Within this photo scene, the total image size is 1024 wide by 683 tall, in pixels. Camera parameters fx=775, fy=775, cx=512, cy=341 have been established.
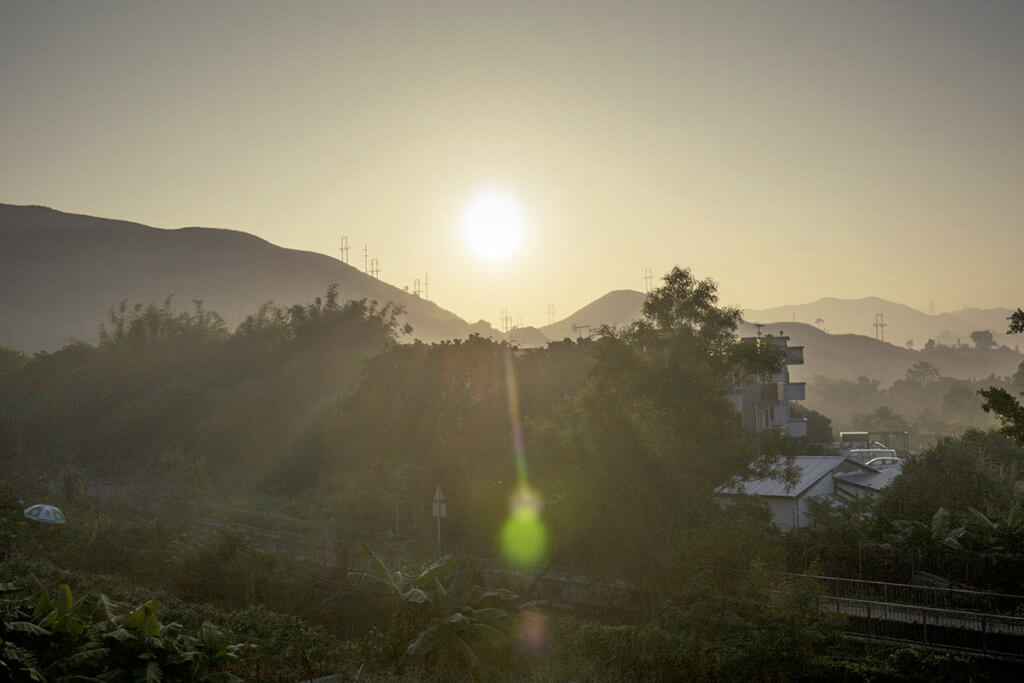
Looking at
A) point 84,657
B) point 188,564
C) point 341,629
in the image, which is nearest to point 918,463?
point 341,629

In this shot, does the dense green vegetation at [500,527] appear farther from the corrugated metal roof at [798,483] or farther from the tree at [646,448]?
the corrugated metal roof at [798,483]

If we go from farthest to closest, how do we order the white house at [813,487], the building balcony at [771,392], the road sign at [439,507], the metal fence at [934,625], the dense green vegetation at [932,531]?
the building balcony at [771,392] < the white house at [813,487] < the road sign at [439,507] < the dense green vegetation at [932,531] < the metal fence at [934,625]

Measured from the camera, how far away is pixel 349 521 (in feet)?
112

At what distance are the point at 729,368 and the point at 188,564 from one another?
61.8 feet

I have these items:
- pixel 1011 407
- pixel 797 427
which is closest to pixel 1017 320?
pixel 1011 407

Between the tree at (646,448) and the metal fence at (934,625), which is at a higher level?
the tree at (646,448)

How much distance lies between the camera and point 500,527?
93.3 feet

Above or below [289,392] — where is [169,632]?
below

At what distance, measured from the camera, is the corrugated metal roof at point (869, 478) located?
126 ft

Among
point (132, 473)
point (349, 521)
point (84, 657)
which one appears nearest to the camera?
point (84, 657)

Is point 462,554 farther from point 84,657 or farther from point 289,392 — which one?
point 289,392

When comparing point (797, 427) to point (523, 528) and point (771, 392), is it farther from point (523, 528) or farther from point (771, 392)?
point (523, 528)

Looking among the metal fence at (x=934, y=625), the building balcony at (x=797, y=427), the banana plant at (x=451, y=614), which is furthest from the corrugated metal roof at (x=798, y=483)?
the building balcony at (x=797, y=427)

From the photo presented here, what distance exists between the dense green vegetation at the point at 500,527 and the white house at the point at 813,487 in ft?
12.4
